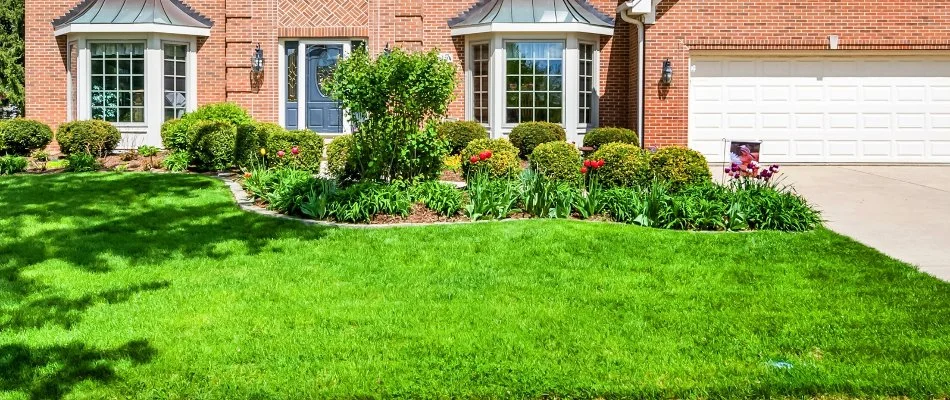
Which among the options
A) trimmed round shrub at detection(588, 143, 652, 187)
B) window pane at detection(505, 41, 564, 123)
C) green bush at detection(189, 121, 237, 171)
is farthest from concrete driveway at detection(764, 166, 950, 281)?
green bush at detection(189, 121, 237, 171)

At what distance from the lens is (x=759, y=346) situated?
5.25m

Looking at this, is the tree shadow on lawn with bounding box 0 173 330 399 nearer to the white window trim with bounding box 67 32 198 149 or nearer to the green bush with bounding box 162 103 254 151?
the green bush with bounding box 162 103 254 151

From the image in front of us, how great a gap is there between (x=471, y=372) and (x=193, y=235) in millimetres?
4661

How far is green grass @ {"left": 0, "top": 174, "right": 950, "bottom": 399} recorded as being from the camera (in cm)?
470

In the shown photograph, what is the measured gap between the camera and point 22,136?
16156mm

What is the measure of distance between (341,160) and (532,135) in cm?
444

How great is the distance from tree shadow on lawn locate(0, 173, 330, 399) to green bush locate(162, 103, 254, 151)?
6.71 ft

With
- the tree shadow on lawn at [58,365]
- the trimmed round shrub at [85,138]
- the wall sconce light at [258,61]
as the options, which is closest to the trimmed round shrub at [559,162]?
the tree shadow on lawn at [58,365]

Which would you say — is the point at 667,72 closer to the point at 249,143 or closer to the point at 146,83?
the point at 249,143

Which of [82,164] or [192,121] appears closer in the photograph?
[82,164]

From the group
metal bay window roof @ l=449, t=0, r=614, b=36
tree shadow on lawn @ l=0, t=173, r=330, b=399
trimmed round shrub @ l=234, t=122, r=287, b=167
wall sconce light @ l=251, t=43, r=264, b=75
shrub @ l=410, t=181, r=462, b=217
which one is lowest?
tree shadow on lawn @ l=0, t=173, r=330, b=399

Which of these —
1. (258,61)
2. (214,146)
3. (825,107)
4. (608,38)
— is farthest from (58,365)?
(825,107)

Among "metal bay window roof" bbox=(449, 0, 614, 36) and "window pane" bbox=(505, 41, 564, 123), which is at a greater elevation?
"metal bay window roof" bbox=(449, 0, 614, 36)

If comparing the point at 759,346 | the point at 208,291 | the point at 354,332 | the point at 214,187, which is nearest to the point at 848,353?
the point at 759,346
